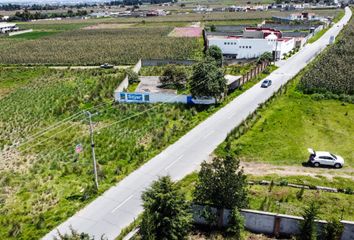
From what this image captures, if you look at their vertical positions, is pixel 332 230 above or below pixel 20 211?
above

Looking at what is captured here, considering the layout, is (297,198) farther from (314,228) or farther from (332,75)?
(332,75)

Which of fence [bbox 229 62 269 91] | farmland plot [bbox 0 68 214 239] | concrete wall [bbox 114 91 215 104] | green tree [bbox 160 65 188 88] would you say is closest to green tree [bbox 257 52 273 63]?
fence [bbox 229 62 269 91]

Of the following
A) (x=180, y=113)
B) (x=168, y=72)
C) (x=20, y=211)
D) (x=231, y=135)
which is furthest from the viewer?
(x=168, y=72)

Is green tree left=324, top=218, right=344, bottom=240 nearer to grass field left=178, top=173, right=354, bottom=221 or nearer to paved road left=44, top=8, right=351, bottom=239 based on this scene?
grass field left=178, top=173, right=354, bottom=221

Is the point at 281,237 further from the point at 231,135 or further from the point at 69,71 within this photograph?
the point at 69,71

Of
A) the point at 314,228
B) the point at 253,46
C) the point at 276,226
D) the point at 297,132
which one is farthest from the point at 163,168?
the point at 253,46

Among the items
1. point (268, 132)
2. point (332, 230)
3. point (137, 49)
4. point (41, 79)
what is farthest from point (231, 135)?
point (137, 49)
